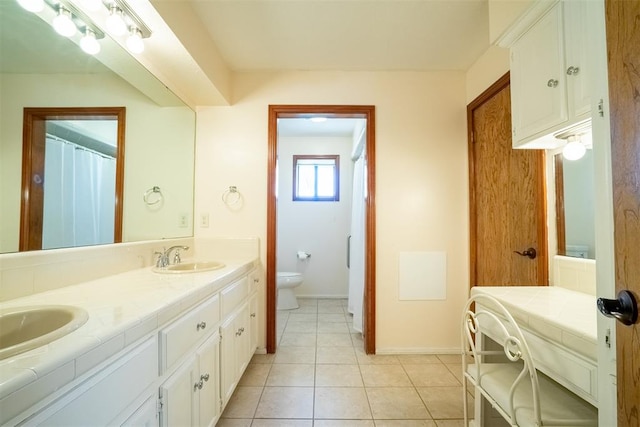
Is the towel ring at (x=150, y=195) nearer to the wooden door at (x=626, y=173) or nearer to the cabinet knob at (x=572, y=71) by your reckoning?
the wooden door at (x=626, y=173)

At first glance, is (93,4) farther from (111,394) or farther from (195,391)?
(195,391)

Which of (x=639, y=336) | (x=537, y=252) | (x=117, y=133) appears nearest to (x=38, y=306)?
(x=117, y=133)

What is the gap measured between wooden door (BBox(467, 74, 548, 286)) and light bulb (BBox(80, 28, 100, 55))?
2.42 meters

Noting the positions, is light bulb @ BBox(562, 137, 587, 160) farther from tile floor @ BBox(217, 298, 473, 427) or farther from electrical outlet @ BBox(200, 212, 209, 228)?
electrical outlet @ BBox(200, 212, 209, 228)

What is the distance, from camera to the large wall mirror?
1.03 meters

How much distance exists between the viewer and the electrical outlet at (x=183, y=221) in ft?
7.09

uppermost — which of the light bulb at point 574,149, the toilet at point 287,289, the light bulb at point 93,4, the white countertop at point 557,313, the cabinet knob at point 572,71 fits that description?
the light bulb at point 93,4

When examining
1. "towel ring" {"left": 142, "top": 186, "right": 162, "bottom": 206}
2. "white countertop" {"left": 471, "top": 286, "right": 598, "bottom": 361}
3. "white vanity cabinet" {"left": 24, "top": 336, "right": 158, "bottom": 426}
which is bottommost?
"white vanity cabinet" {"left": 24, "top": 336, "right": 158, "bottom": 426}

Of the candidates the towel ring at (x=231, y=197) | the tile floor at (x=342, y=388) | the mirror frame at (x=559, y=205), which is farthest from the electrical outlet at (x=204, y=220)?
the mirror frame at (x=559, y=205)

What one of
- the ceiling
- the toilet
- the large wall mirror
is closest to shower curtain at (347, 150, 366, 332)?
the toilet

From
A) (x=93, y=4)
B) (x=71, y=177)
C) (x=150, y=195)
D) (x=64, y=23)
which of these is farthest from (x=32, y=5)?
(x=150, y=195)

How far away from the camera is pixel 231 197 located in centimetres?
227

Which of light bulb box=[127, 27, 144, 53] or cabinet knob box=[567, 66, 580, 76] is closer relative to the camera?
cabinet knob box=[567, 66, 580, 76]

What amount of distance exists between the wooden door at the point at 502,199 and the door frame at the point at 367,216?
2.67ft
